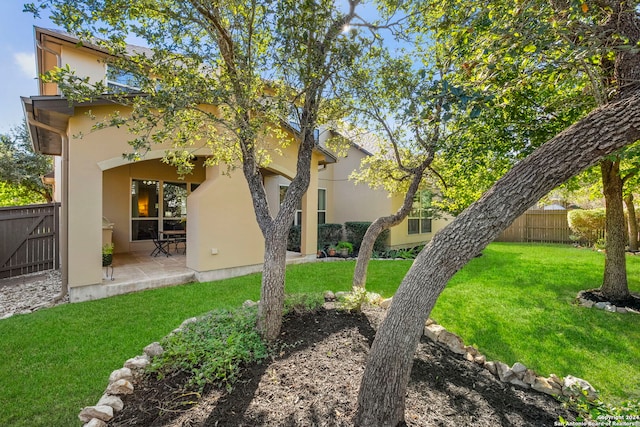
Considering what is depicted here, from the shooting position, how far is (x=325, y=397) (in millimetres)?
2592

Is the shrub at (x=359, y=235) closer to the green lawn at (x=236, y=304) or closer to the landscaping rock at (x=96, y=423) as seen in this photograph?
the green lawn at (x=236, y=304)

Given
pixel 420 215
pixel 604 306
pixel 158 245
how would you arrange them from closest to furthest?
1. pixel 604 306
2. pixel 158 245
3. pixel 420 215

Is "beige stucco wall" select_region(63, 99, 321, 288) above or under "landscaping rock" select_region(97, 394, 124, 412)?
above

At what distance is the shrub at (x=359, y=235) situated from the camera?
12.6 m

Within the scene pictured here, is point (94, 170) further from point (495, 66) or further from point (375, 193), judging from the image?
point (375, 193)

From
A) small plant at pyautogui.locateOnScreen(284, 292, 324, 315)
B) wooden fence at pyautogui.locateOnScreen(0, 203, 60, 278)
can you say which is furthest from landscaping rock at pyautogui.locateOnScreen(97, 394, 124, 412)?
wooden fence at pyautogui.locateOnScreen(0, 203, 60, 278)

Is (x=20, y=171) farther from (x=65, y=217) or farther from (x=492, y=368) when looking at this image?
(x=492, y=368)

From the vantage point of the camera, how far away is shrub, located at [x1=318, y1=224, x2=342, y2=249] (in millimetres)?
13281

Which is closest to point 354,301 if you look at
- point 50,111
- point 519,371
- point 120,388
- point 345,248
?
point 519,371

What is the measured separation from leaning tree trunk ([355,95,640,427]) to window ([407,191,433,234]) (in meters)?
11.6

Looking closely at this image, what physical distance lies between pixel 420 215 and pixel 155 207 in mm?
12294

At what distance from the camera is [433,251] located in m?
2.30

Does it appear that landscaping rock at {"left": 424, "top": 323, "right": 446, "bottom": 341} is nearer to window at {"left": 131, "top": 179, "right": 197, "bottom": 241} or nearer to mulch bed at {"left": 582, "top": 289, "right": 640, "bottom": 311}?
mulch bed at {"left": 582, "top": 289, "right": 640, "bottom": 311}

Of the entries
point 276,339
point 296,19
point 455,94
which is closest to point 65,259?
point 276,339
